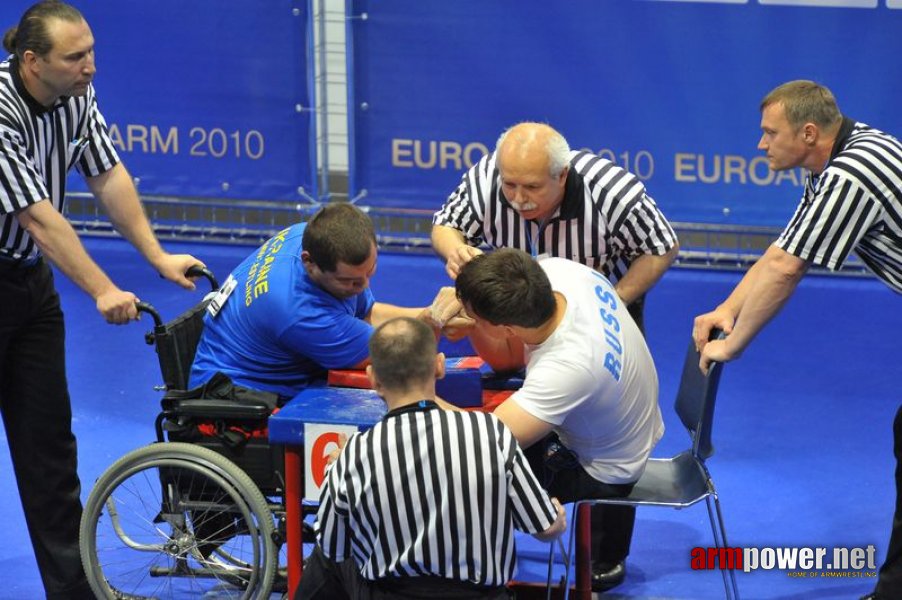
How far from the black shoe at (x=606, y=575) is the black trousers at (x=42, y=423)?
179cm

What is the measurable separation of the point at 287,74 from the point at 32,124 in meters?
3.90

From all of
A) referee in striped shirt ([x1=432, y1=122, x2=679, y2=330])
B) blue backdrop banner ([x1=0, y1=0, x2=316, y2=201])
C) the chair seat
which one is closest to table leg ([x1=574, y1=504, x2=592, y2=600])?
the chair seat

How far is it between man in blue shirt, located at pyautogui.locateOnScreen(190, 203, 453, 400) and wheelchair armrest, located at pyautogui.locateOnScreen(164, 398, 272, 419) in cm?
15

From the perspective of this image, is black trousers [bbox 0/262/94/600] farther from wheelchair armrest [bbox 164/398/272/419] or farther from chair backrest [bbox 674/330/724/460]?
chair backrest [bbox 674/330/724/460]

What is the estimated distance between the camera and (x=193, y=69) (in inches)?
316

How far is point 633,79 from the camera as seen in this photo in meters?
7.62

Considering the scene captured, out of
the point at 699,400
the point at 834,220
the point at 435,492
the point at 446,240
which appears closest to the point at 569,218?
the point at 446,240

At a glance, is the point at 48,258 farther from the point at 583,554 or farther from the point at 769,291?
the point at 769,291

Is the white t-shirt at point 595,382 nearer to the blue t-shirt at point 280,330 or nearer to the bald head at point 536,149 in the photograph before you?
the bald head at point 536,149

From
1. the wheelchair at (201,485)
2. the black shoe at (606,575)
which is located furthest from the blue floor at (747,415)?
the wheelchair at (201,485)

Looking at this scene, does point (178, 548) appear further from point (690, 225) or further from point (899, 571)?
point (690, 225)

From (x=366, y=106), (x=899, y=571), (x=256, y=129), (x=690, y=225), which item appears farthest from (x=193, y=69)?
(x=899, y=571)

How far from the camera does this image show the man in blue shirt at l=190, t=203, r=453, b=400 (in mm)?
3947

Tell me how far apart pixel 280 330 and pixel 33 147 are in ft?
3.40
